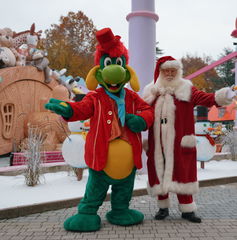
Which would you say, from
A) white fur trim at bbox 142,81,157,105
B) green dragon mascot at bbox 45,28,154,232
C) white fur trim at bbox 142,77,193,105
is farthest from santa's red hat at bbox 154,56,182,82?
green dragon mascot at bbox 45,28,154,232

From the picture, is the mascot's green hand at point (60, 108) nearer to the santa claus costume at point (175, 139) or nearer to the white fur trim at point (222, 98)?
the santa claus costume at point (175, 139)

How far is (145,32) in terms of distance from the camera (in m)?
5.65

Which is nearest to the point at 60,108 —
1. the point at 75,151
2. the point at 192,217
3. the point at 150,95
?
the point at 150,95

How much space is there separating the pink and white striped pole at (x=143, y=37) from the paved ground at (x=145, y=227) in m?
2.58

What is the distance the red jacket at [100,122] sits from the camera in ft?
9.97

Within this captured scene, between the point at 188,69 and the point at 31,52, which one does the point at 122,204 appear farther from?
the point at 188,69

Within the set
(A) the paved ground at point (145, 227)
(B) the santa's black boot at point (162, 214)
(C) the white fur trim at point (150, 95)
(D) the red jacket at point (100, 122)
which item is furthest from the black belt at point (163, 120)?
(A) the paved ground at point (145, 227)

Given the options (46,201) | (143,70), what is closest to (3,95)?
(143,70)

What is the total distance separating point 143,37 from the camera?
565 centimetres

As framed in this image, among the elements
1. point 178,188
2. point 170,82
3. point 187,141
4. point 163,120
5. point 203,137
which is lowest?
point 178,188

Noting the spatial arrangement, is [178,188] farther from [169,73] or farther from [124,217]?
[169,73]

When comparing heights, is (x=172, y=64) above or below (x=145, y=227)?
above

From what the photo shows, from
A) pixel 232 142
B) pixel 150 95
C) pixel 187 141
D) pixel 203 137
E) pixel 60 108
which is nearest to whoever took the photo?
pixel 60 108

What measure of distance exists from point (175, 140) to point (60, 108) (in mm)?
1290
